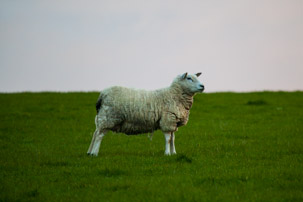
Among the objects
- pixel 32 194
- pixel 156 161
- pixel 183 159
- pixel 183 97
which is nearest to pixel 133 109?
pixel 183 97

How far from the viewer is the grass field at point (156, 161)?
27.3ft

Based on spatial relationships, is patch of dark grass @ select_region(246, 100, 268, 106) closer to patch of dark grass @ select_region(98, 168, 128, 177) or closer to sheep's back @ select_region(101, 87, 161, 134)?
sheep's back @ select_region(101, 87, 161, 134)

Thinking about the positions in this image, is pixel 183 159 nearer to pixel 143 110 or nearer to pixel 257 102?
pixel 143 110

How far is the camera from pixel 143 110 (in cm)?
1189

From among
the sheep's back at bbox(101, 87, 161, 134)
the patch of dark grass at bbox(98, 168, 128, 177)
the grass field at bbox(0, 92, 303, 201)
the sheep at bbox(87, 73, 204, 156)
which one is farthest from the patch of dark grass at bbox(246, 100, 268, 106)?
the patch of dark grass at bbox(98, 168, 128, 177)

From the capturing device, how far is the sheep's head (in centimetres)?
1197

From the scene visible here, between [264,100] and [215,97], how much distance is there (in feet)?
11.6

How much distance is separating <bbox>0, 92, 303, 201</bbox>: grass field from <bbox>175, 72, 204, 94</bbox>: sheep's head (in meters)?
1.80

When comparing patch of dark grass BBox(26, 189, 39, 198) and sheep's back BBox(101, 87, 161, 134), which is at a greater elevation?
sheep's back BBox(101, 87, 161, 134)

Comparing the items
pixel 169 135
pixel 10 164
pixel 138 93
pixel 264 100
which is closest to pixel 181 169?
pixel 169 135

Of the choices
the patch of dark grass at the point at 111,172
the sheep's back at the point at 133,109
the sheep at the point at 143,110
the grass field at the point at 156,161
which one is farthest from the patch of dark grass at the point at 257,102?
the patch of dark grass at the point at 111,172

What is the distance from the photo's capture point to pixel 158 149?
44.1 feet

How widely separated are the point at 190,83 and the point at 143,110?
1.53 m

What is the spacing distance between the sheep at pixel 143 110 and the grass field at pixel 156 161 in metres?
0.75
